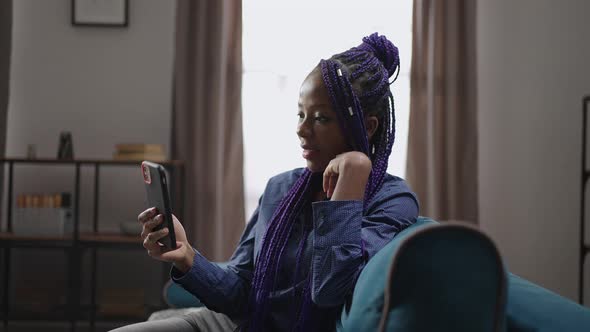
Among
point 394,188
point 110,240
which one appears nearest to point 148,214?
point 394,188

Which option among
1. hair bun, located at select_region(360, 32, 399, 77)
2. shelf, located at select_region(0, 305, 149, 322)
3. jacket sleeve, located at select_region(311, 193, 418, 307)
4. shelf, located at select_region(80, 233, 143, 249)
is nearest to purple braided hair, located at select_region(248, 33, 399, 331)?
hair bun, located at select_region(360, 32, 399, 77)

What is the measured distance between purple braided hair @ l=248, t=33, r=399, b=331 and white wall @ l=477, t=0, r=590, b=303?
2637 millimetres

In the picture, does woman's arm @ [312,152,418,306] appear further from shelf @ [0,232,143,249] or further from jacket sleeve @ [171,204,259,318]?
shelf @ [0,232,143,249]

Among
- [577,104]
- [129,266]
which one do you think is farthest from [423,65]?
[129,266]

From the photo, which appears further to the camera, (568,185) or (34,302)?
(568,185)

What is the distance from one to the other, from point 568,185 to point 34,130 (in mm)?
3156

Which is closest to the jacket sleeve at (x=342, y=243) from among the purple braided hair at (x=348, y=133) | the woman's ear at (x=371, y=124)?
the purple braided hair at (x=348, y=133)

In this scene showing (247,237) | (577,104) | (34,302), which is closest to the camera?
(247,237)

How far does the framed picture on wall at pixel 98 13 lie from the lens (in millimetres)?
3832

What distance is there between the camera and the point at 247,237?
1.61 metres

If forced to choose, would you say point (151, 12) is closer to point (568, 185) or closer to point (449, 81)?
point (449, 81)

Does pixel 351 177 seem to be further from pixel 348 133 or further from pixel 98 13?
pixel 98 13

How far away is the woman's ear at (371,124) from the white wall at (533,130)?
8.81 ft

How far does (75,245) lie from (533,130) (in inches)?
106
